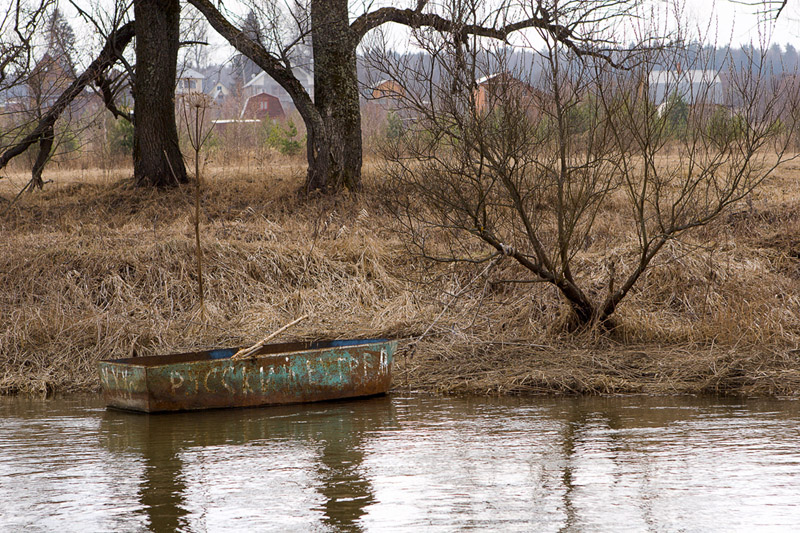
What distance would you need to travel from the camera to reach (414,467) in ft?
21.3

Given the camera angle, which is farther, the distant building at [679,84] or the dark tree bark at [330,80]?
the dark tree bark at [330,80]

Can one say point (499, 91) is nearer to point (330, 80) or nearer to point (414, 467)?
point (414, 467)

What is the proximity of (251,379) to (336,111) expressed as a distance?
31.8 ft

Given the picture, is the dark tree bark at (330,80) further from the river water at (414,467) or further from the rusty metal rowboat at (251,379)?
the river water at (414,467)

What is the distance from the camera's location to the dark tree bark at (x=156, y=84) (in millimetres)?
18188

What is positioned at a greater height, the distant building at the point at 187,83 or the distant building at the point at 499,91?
the distant building at the point at 187,83

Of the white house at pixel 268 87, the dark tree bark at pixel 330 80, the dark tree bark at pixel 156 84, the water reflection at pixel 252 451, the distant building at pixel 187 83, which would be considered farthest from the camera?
the white house at pixel 268 87

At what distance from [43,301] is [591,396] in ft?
25.5

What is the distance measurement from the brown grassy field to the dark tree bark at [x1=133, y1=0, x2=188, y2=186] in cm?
246

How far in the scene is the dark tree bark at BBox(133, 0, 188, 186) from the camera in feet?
59.7

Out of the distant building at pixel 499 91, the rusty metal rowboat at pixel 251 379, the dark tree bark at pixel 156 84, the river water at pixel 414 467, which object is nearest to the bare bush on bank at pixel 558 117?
the distant building at pixel 499 91

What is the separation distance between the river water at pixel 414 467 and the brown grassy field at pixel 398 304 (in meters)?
1.01

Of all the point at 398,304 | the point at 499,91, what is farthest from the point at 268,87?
the point at 499,91

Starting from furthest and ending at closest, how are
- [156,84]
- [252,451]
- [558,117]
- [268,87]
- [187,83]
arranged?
[268,87]
[187,83]
[156,84]
[558,117]
[252,451]
